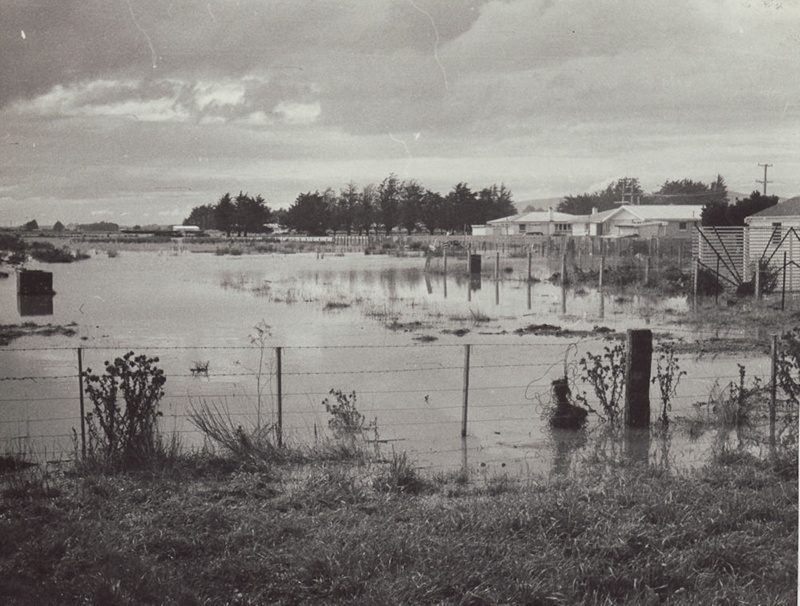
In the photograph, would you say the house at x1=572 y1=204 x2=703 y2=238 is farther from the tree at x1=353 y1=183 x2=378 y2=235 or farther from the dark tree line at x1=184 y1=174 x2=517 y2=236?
the tree at x1=353 y1=183 x2=378 y2=235

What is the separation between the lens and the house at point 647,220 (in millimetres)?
73750

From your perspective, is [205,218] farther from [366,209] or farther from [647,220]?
[647,220]

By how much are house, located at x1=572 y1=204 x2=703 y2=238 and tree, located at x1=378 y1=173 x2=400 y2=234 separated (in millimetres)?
50276

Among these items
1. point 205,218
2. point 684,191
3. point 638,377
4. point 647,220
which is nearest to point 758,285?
point 638,377

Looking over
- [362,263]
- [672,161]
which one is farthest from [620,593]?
[362,263]

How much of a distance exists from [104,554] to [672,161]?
14.6 metres

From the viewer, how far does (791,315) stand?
20.4 m

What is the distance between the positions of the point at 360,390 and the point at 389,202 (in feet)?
30.2

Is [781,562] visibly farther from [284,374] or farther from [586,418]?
[284,374]

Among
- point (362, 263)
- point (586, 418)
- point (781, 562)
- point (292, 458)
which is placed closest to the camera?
point (781, 562)

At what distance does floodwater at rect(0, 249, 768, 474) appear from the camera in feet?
35.5

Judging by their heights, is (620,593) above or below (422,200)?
below

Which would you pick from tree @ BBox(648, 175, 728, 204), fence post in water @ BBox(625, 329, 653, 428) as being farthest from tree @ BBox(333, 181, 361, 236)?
tree @ BBox(648, 175, 728, 204)

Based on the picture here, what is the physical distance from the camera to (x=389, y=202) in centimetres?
2236
